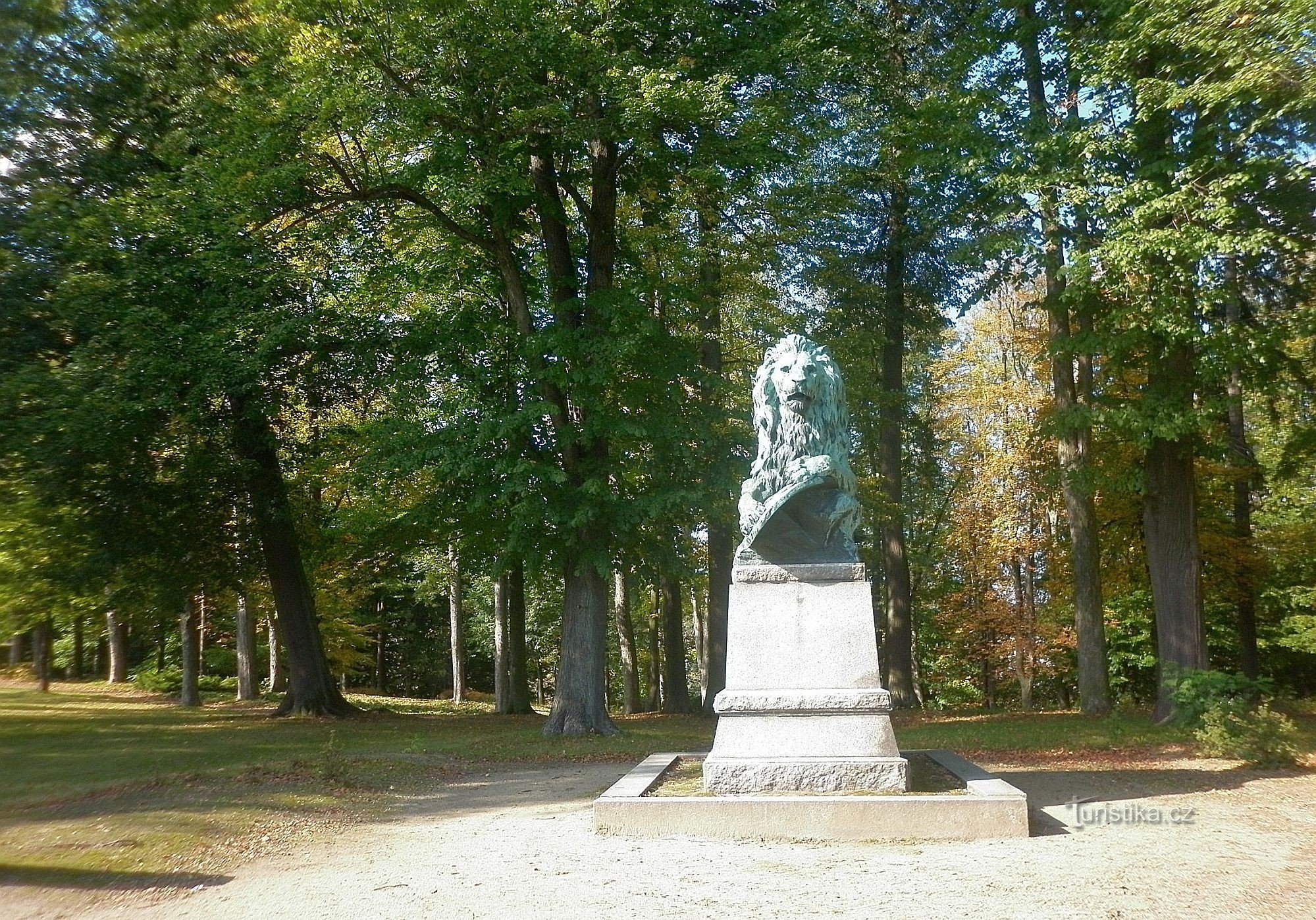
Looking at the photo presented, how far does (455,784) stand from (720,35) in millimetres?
11726

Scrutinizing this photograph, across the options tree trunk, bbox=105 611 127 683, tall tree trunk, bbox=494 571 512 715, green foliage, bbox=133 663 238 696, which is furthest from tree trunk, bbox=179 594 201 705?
tree trunk, bbox=105 611 127 683

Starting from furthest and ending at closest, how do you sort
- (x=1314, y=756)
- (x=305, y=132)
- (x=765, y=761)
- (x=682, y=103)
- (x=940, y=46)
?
(x=940, y=46) → (x=305, y=132) → (x=682, y=103) → (x=1314, y=756) → (x=765, y=761)

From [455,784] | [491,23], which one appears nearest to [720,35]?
[491,23]

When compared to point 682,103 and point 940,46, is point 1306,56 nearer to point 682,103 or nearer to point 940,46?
point 682,103

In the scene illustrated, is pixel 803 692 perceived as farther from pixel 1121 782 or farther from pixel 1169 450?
pixel 1169 450

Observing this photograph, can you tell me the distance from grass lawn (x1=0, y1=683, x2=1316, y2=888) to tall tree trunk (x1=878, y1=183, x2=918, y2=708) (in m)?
1.42

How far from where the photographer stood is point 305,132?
16406mm

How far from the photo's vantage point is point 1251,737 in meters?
11.7

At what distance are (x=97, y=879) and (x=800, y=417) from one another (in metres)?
6.16

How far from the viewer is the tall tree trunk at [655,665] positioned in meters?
28.2

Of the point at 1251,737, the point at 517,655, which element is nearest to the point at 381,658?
the point at 517,655

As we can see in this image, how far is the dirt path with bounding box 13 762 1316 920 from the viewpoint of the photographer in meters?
6.20

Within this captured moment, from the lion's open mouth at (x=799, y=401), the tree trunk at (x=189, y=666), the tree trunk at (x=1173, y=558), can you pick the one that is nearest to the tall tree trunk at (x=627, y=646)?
the tree trunk at (x=189, y=666)

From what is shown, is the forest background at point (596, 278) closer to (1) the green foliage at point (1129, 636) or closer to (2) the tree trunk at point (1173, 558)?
(2) the tree trunk at point (1173, 558)
